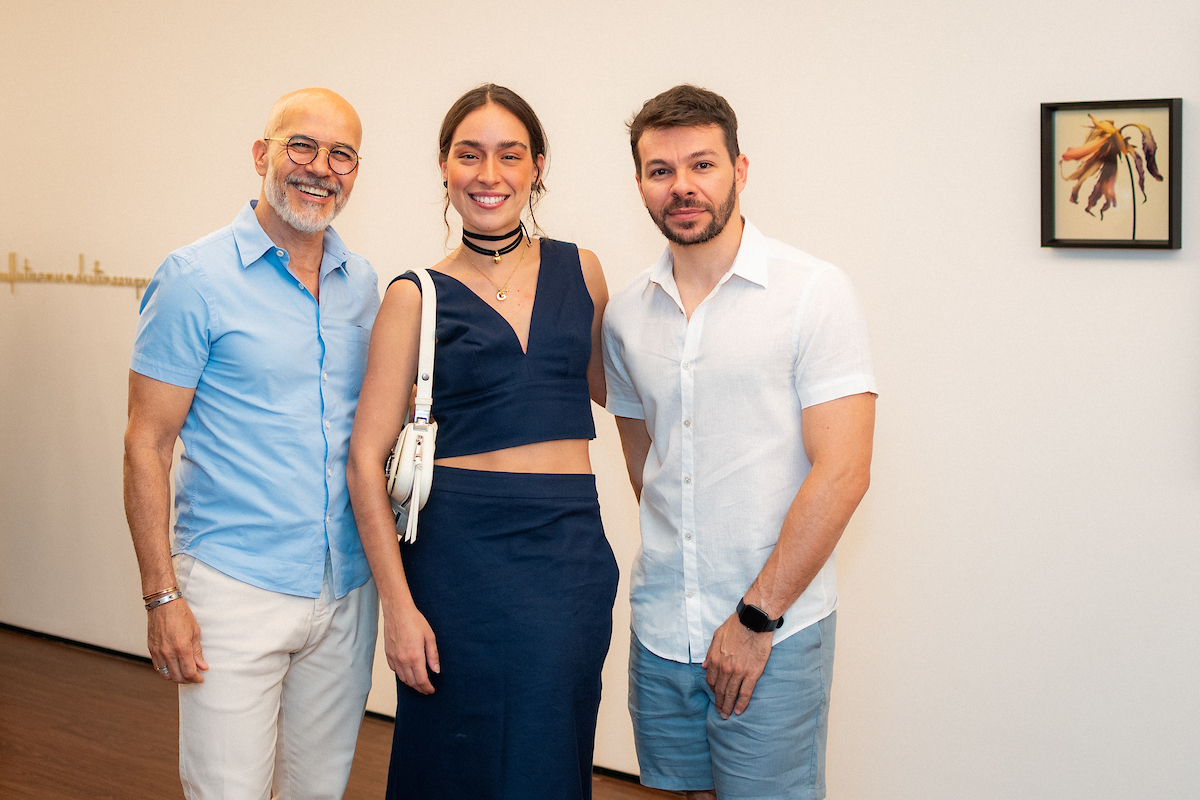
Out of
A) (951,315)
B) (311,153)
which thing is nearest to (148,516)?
(311,153)

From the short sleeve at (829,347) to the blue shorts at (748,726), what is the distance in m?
0.43

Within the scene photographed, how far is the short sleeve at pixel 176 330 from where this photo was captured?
1.79m

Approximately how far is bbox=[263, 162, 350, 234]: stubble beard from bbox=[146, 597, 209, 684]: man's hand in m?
0.75

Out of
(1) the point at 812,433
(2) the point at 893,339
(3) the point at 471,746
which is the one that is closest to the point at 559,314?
(1) the point at 812,433

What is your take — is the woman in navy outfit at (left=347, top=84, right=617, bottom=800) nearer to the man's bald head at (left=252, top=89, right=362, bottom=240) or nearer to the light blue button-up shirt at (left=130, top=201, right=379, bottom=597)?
the light blue button-up shirt at (left=130, top=201, right=379, bottom=597)

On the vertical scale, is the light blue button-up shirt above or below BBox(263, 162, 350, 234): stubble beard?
below

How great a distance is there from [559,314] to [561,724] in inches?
29.9

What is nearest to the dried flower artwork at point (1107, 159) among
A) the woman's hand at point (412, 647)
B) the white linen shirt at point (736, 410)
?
the white linen shirt at point (736, 410)

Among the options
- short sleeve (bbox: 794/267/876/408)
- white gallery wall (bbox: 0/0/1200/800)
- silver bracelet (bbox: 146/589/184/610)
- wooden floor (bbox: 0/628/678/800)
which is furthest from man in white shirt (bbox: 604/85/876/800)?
wooden floor (bbox: 0/628/678/800)

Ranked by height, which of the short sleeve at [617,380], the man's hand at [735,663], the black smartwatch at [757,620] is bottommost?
the man's hand at [735,663]

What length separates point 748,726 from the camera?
5.54ft

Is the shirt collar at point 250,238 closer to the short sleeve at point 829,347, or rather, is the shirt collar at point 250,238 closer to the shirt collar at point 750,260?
the shirt collar at point 750,260

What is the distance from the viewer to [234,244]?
189 centimetres

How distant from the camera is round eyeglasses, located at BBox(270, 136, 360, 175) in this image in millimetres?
1894
